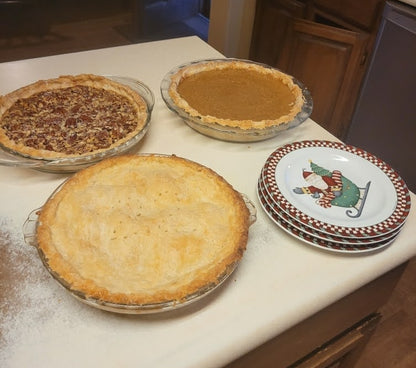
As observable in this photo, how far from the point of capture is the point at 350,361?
111cm

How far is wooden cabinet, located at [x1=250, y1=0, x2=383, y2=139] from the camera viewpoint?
1969 mm

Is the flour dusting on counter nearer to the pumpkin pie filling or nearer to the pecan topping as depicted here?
the pecan topping

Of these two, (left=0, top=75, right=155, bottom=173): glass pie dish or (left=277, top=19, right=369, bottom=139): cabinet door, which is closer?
(left=0, top=75, right=155, bottom=173): glass pie dish

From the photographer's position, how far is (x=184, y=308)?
0.65 metres

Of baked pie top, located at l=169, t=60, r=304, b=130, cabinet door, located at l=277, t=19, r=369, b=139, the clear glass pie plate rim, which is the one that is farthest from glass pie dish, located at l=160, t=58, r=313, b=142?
cabinet door, located at l=277, t=19, r=369, b=139

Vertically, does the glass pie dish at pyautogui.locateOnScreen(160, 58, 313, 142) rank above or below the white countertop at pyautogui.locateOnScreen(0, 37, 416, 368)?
above

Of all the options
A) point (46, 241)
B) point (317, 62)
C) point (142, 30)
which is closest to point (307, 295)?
point (46, 241)

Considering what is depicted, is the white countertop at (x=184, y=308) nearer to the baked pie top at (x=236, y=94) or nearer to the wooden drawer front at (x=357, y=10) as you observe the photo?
the baked pie top at (x=236, y=94)

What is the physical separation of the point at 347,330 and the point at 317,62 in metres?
1.46

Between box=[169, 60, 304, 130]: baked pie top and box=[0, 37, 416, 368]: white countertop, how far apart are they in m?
0.14

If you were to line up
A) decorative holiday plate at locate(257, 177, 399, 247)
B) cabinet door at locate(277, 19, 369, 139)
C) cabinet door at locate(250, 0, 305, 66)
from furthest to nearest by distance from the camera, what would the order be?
cabinet door at locate(250, 0, 305, 66) < cabinet door at locate(277, 19, 369, 139) < decorative holiday plate at locate(257, 177, 399, 247)

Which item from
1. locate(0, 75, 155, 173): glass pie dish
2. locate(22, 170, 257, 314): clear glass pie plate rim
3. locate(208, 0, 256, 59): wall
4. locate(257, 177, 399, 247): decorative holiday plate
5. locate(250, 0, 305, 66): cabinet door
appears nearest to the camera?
locate(22, 170, 257, 314): clear glass pie plate rim

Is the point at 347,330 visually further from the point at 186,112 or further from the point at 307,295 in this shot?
the point at 186,112

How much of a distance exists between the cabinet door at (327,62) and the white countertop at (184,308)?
1.29m
